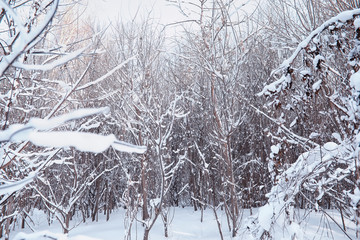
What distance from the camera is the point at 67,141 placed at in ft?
1.56

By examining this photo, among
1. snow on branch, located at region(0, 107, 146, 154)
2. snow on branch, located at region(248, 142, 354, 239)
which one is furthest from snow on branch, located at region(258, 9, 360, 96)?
snow on branch, located at region(0, 107, 146, 154)

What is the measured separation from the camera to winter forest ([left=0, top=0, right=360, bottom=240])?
1225 mm

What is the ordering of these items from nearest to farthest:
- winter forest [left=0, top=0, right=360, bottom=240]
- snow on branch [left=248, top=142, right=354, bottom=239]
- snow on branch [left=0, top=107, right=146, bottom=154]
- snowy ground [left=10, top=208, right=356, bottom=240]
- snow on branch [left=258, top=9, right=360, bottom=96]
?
snow on branch [left=0, top=107, right=146, bottom=154] → winter forest [left=0, top=0, right=360, bottom=240] → snow on branch [left=258, top=9, right=360, bottom=96] → snow on branch [left=248, top=142, right=354, bottom=239] → snowy ground [left=10, top=208, right=356, bottom=240]

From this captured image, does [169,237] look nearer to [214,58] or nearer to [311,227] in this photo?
[311,227]

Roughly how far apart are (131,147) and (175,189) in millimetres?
10854

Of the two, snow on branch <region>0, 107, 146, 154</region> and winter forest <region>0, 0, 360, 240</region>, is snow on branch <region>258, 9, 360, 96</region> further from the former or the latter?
snow on branch <region>0, 107, 146, 154</region>

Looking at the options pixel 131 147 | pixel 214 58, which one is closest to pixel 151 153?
pixel 214 58

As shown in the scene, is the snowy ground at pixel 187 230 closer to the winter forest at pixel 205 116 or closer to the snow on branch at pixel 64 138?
the winter forest at pixel 205 116

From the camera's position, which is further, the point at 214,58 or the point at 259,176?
the point at 259,176

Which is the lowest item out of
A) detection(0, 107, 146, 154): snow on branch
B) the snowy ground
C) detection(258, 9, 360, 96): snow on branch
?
the snowy ground

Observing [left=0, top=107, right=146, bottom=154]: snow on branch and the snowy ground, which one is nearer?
[left=0, top=107, right=146, bottom=154]: snow on branch

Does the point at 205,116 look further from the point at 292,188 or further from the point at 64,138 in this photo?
the point at 64,138

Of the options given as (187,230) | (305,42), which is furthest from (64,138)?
(187,230)

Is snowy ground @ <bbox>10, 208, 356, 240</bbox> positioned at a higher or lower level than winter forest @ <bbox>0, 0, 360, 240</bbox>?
lower
